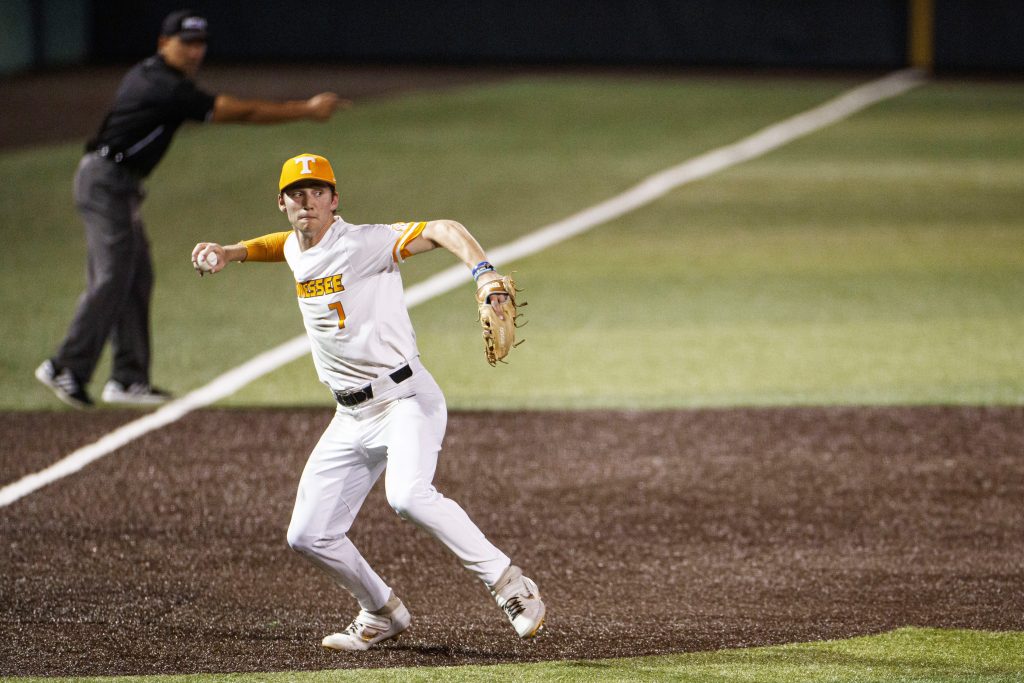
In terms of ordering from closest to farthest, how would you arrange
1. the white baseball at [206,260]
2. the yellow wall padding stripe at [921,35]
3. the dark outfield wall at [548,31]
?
the white baseball at [206,260]
the yellow wall padding stripe at [921,35]
the dark outfield wall at [548,31]

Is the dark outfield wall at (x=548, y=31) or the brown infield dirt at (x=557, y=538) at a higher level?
the brown infield dirt at (x=557, y=538)

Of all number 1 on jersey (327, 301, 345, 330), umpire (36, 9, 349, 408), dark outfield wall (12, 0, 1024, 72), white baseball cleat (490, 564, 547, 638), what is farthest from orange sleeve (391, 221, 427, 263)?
dark outfield wall (12, 0, 1024, 72)

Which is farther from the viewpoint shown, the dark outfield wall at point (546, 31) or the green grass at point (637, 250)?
the dark outfield wall at point (546, 31)

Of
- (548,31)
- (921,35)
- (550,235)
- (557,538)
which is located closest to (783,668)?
(557,538)

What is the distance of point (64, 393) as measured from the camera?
9.92 meters

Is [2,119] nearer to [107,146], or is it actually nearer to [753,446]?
[107,146]

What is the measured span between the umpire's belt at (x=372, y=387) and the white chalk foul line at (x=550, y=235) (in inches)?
113

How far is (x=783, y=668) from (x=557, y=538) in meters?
2.22

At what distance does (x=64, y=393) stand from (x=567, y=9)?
23918 mm

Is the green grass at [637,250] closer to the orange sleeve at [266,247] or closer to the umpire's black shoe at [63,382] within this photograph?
the umpire's black shoe at [63,382]

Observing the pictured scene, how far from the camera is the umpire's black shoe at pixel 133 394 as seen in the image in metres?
10.2

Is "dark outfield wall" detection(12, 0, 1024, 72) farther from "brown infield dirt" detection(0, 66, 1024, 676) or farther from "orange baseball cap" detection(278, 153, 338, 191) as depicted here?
"orange baseball cap" detection(278, 153, 338, 191)

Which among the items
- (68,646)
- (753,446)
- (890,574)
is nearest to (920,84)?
(753,446)

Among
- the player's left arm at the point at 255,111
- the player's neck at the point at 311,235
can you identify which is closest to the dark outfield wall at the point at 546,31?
the player's left arm at the point at 255,111
